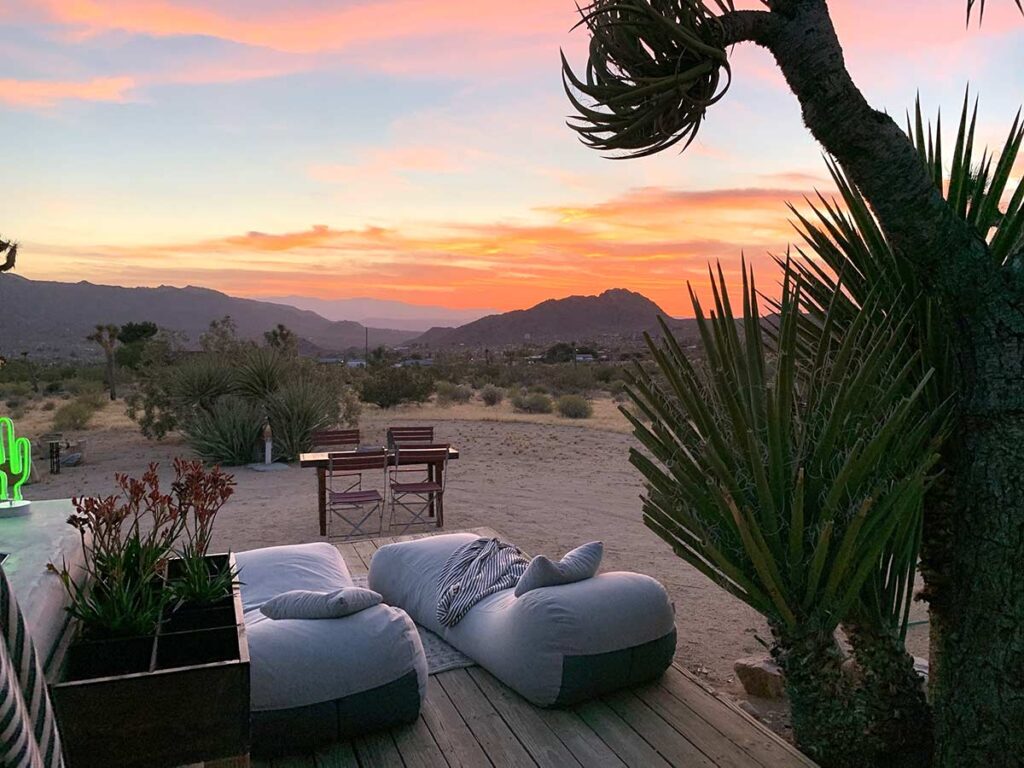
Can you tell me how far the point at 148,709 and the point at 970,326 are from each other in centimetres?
281

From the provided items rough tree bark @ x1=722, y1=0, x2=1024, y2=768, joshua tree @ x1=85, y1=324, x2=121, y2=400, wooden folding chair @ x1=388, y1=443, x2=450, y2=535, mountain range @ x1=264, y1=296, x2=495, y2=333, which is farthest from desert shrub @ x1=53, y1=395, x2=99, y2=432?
mountain range @ x1=264, y1=296, x2=495, y2=333

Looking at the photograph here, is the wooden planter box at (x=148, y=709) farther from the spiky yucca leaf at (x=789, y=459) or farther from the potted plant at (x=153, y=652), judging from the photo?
the spiky yucca leaf at (x=789, y=459)

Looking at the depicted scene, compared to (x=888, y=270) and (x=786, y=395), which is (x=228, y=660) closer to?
(x=786, y=395)

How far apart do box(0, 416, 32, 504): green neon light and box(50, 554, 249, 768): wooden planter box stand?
1.65 metres

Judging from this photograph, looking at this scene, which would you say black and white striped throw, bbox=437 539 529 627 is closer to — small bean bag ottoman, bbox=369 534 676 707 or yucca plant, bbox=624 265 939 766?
small bean bag ottoman, bbox=369 534 676 707

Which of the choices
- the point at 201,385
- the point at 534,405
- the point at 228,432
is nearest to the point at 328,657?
the point at 228,432

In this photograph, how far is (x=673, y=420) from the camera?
109 inches

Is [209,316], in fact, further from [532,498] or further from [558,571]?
[558,571]

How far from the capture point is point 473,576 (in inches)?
174

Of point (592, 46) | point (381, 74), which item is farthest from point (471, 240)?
point (592, 46)

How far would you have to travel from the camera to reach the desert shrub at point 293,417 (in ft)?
40.5

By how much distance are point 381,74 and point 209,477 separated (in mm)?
8311

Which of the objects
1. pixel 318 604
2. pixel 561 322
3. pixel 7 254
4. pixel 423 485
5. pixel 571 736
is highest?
pixel 561 322

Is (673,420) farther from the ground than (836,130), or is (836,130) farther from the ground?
(836,130)
